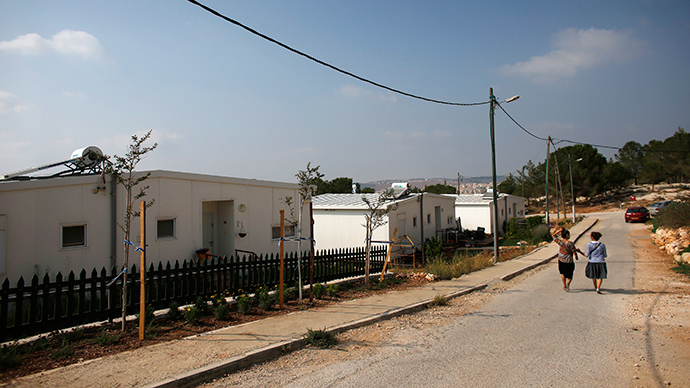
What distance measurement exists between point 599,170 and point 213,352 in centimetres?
6553

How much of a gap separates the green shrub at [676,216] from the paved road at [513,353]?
45.1ft

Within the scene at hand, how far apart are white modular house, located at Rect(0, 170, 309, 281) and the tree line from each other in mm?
50217

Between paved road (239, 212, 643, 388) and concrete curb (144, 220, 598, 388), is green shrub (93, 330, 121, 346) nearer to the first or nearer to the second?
concrete curb (144, 220, 598, 388)

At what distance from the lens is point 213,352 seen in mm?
5422

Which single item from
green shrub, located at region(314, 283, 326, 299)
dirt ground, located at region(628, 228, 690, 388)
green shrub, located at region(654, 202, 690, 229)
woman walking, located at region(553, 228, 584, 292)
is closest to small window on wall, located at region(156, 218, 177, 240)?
green shrub, located at region(314, 283, 326, 299)

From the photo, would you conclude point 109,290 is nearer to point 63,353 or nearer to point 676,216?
point 63,353

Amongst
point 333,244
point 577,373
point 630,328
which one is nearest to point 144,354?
point 577,373

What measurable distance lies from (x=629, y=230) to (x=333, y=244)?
23.0 m

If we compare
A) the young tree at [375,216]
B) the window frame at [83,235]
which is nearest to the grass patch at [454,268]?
the young tree at [375,216]

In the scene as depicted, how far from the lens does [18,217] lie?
24.4 ft

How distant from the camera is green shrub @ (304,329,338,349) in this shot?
6008mm

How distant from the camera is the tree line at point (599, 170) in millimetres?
55250

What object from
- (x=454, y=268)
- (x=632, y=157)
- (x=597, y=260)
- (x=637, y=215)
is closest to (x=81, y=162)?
(x=454, y=268)

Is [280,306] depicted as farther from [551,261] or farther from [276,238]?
[551,261]
